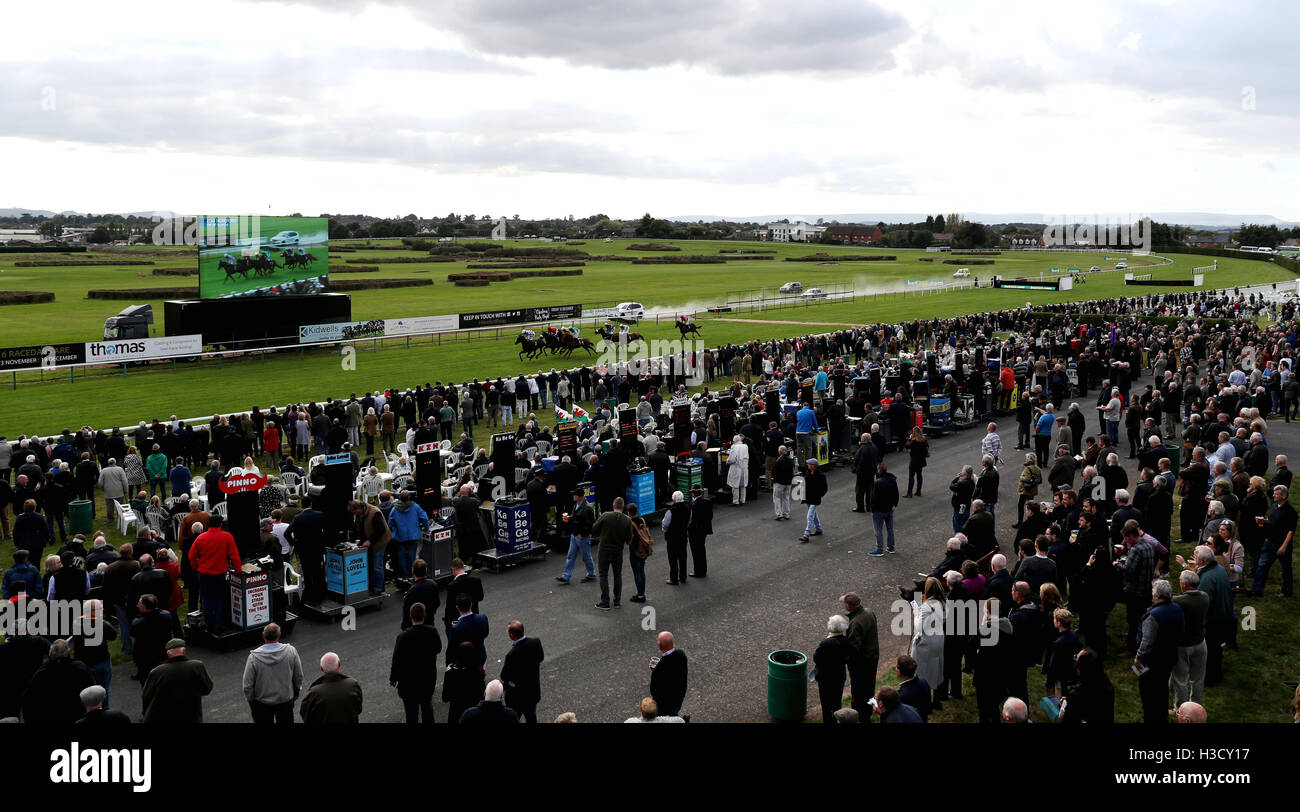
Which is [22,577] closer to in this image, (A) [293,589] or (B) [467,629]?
(A) [293,589]

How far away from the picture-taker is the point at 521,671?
8.96 m

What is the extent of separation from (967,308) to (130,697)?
6311 cm

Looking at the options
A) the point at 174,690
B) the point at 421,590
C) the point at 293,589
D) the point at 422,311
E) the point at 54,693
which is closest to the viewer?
the point at 54,693

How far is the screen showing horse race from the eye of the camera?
129 ft

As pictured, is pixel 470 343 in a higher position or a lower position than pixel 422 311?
lower

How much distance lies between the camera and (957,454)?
23.1m

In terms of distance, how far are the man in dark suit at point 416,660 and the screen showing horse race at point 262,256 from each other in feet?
111

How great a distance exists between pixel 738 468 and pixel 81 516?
11.4 metres

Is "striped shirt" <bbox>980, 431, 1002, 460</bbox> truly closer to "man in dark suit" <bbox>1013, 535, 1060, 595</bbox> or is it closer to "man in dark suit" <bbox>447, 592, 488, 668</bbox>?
"man in dark suit" <bbox>1013, 535, 1060, 595</bbox>

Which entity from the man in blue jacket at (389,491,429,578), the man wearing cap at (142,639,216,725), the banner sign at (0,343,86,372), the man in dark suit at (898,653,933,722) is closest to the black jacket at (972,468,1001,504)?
the man in dark suit at (898,653,933,722)

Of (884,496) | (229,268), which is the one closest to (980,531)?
(884,496)
